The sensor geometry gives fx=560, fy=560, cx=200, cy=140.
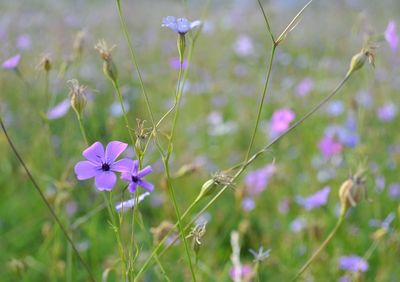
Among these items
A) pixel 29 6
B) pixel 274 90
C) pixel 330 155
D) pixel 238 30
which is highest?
pixel 29 6

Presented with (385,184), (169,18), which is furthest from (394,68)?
(169,18)

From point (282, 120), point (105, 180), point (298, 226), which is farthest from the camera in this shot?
point (298, 226)

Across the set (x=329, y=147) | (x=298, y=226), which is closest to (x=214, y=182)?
(x=298, y=226)

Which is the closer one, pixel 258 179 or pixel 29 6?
pixel 258 179

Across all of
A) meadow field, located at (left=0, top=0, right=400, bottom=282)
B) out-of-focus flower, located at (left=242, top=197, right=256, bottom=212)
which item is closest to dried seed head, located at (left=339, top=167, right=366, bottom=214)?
meadow field, located at (left=0, top=0, right=400, bottom=282)

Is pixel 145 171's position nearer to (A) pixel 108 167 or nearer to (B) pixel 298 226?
(A) pixel 108 167

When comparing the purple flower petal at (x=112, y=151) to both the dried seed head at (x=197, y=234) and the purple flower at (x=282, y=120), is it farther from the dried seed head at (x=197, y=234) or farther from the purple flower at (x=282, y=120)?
the purple flower at (x=282, y=120)

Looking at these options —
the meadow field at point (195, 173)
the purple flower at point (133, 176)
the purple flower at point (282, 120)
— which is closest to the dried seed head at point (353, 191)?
the meadow field at point (195, 173)

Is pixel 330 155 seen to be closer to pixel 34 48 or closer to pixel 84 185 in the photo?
pixel 84 185
